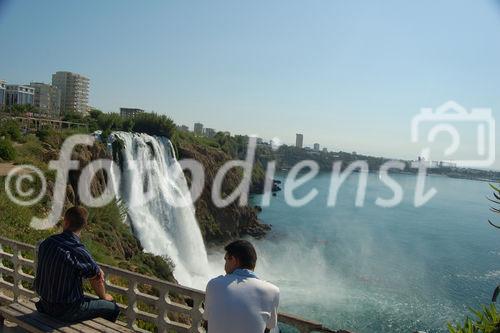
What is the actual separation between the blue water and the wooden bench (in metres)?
17.7

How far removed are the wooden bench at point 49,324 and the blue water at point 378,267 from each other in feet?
58.1

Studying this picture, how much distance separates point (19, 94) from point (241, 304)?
13280cm

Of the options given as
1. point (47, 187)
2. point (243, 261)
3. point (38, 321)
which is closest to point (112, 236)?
point (47, 187)

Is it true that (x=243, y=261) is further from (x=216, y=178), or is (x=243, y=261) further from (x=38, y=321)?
(x=216, y=178)

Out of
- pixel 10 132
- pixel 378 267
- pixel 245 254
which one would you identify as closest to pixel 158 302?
pixel 245 254

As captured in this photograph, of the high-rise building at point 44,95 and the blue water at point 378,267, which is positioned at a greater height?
the high-rise building at point 44,95

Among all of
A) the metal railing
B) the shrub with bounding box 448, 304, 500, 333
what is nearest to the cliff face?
the metal railing

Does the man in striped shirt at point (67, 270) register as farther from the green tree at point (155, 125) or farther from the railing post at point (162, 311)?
the green tree at point (155, 125)

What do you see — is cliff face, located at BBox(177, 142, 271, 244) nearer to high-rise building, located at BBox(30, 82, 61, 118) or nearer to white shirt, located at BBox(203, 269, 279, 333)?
white shirt, located at BBox(203, 269, 279, 333)

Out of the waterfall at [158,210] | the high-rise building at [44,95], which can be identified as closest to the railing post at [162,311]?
the waterfall at [158,210]

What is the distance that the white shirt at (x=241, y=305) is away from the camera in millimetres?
3131

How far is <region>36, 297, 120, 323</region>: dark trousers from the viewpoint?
4402mm

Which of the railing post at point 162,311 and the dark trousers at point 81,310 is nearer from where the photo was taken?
the dark trousers at point 81,310

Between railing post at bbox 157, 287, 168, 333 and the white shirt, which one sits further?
railing post at bbox 157, 287, 168, 333
